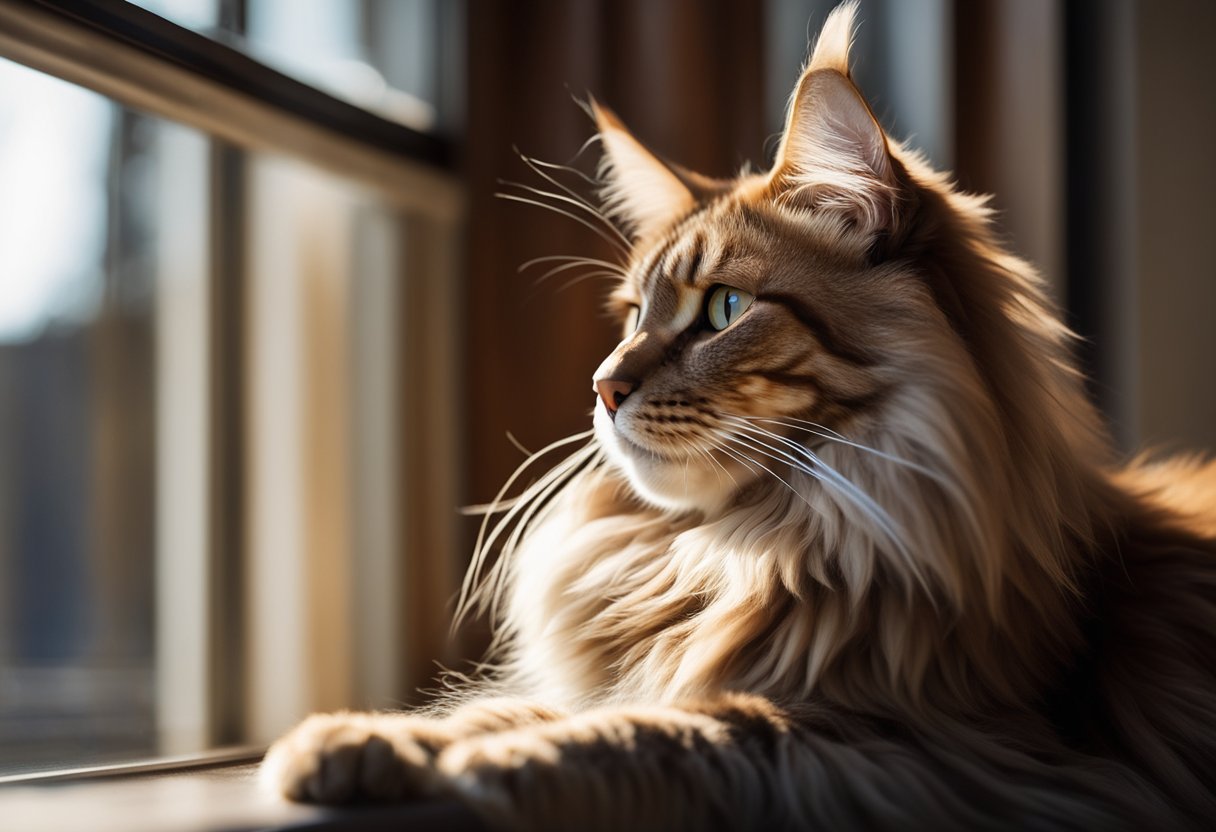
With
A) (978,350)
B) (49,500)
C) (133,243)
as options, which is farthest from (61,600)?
(978,350)

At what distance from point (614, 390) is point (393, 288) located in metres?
1.19

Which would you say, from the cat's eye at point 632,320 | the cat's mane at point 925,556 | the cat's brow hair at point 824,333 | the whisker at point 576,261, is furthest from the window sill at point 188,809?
the whisker at point 576,261

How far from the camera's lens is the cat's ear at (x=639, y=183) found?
4.50 feet

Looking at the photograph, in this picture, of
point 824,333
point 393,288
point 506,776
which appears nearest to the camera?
point 506,776

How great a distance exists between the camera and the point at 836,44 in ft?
3.28

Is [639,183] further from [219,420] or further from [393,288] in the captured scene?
[219,420]

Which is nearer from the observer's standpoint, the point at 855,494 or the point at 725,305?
the point at 855,494

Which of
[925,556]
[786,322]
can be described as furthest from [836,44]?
[925,556]

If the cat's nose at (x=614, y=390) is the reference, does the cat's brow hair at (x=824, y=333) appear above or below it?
above

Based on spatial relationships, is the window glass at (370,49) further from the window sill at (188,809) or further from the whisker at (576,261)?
the window sill at (188,809)

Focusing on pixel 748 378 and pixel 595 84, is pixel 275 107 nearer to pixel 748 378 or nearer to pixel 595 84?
pixel 595 84

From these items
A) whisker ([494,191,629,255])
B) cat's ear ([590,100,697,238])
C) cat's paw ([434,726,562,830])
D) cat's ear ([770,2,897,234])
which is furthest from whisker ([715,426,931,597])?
whisker ([494,191,629,255])

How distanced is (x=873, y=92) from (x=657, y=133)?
19.8 inches

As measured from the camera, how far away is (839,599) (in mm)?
975
